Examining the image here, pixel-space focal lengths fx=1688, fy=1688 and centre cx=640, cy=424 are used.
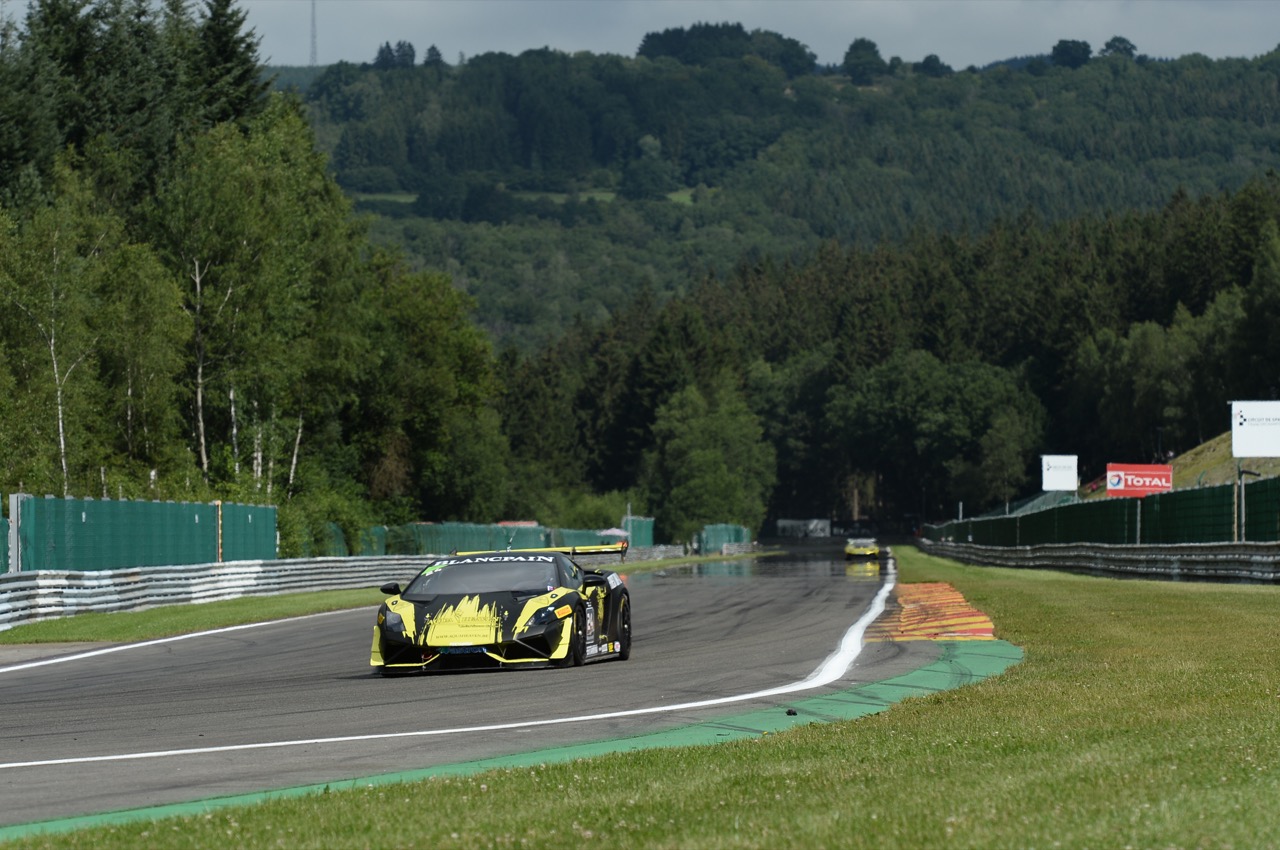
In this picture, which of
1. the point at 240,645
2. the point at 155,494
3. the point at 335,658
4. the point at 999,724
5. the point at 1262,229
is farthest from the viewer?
the point at 1262,229

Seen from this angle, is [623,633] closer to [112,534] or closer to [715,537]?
[112,534]

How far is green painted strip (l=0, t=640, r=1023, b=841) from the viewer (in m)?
7.18

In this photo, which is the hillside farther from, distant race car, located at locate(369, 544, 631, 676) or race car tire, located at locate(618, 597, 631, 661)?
distant race car, located at locate(369, 544, 631, 676)

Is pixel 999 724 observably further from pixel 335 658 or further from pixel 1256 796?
pixel 335 658

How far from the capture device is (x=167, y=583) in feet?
100

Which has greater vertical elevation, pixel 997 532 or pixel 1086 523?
pixel 1086 523

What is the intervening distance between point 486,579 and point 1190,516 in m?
25.3

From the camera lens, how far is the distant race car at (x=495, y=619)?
14.4 m

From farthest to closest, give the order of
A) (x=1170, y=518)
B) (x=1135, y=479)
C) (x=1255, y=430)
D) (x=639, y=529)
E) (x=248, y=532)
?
(x=639, y=529)
(x=1135, y=479)
(x=1255, y=430)
(x=248, y=532)
(x=1170, y=518)

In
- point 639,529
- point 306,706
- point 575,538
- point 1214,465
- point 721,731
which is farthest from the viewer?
point 639,529

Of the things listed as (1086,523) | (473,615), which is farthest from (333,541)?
(473,615)

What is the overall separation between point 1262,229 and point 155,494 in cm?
10094

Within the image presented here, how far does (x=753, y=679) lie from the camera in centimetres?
1333

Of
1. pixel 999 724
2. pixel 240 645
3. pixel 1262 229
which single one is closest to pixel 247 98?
pixel 240 645
